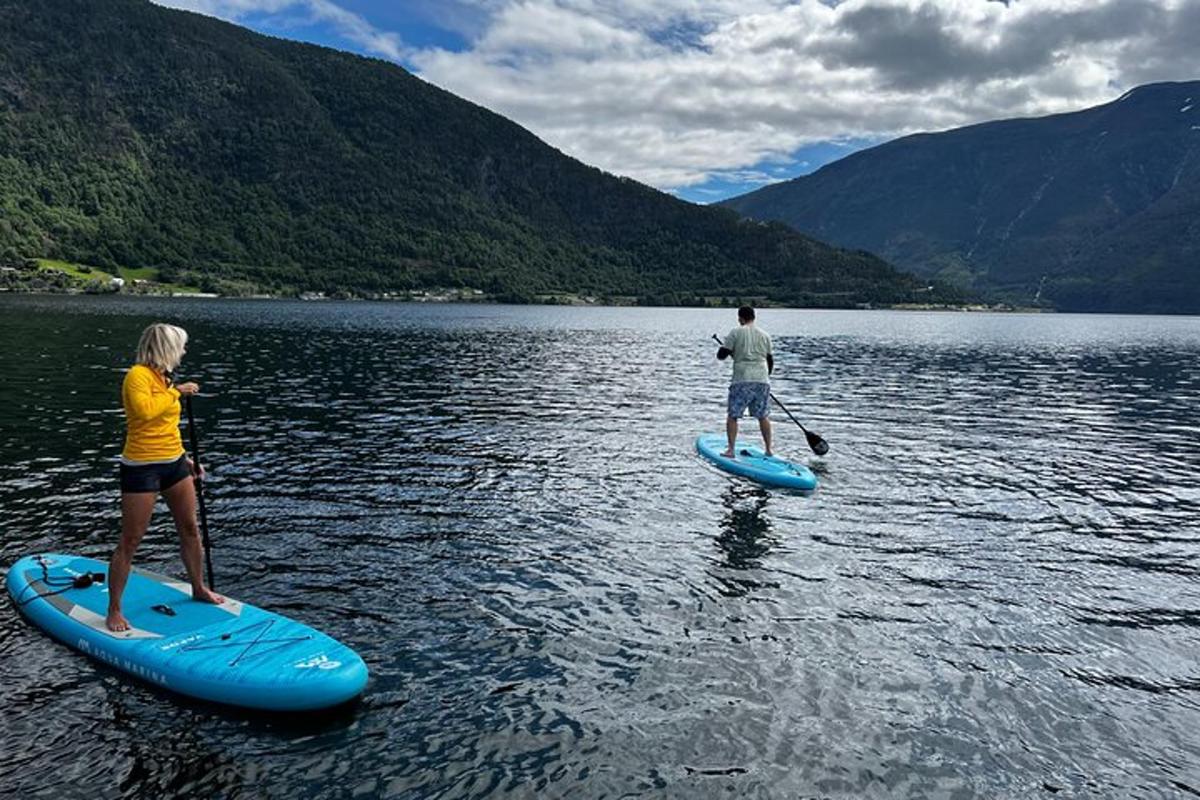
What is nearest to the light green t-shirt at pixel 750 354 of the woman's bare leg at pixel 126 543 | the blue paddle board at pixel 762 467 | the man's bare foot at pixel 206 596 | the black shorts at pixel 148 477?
the blue paddle board at pixel 762 467

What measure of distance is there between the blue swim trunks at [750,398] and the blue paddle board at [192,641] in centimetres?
1523

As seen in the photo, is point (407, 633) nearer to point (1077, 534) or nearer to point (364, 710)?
point (364, 710)

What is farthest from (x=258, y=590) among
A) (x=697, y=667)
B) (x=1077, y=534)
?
(x=1077, y=534)

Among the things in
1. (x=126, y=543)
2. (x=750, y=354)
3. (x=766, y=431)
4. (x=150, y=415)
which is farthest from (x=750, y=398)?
(x=126, y=543)

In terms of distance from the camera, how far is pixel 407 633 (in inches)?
433

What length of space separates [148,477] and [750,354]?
1659 centimetres

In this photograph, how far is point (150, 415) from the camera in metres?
9.41

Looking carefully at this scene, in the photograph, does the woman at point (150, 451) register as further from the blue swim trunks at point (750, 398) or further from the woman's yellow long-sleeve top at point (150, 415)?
the blue swim trunks at point (750, 398)

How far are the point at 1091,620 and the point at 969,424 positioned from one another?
2263 centimetres

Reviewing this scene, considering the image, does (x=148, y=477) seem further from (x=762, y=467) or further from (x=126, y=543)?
(x=762, y=467)

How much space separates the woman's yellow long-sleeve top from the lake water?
3086mm

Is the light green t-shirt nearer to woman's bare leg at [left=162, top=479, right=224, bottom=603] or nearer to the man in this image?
the man

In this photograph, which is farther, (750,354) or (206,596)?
(750,354)

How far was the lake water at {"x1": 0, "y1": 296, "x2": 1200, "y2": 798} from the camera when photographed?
805 centimetres
